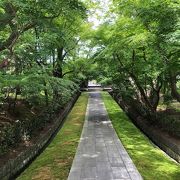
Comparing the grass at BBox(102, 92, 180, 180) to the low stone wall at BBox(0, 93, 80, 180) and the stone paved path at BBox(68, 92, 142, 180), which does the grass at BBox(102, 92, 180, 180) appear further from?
the low stone wall at BBox(0, 93, 80, 180)

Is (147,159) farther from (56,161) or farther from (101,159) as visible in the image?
(56,161)

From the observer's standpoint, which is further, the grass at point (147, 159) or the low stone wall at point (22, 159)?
the low stone wall at point (22, 159)

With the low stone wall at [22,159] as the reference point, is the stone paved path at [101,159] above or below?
above

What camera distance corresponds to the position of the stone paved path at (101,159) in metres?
8.59

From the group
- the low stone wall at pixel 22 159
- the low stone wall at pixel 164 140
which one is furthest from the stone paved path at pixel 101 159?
the low stone wall at pixel 164 140

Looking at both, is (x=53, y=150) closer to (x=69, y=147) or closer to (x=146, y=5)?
(x=69, y=147)

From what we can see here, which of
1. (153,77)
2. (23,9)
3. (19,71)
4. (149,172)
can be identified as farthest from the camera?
(153,77)

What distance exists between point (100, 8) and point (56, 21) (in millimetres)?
5377

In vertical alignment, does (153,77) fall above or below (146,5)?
below

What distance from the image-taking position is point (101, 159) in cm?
1038

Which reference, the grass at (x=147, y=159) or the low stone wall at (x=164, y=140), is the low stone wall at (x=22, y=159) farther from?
the low stone wall at (x=164, y=140)

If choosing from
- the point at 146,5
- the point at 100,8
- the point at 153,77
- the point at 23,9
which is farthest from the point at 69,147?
the point at 100,8

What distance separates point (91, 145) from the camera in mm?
12773

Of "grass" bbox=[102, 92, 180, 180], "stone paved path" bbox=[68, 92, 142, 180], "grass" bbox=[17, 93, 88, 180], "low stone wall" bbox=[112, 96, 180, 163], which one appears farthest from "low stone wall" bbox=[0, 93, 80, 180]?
"low stone wall" bbox=[112, 96, 180, 163]
